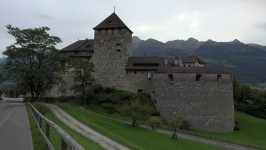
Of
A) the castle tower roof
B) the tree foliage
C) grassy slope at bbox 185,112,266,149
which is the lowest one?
grassy slope at bbox 185,112,266,149

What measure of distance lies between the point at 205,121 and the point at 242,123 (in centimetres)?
997

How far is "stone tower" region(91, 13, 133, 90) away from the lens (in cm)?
5838

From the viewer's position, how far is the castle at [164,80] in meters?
51.6

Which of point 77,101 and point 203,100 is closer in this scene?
point 203,100

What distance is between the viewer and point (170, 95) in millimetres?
53031

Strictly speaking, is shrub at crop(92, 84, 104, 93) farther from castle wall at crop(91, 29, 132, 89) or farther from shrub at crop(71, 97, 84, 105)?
shrub at crop(71, 97, 84, 105)

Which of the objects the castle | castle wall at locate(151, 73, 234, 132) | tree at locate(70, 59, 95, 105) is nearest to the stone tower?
the castle

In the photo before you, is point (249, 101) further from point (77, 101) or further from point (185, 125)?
point (77, 101)

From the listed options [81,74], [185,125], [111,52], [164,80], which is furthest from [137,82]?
[185,125]

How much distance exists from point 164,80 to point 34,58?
19.8 m

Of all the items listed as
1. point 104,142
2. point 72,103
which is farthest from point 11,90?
point 104,142

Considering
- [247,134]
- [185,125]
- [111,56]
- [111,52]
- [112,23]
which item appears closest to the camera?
[185,125]

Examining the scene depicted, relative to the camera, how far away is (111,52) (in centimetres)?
5956

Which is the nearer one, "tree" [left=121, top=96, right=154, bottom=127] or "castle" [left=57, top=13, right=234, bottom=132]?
"tree" [left=121, top=96, right=154, bottom=127]
